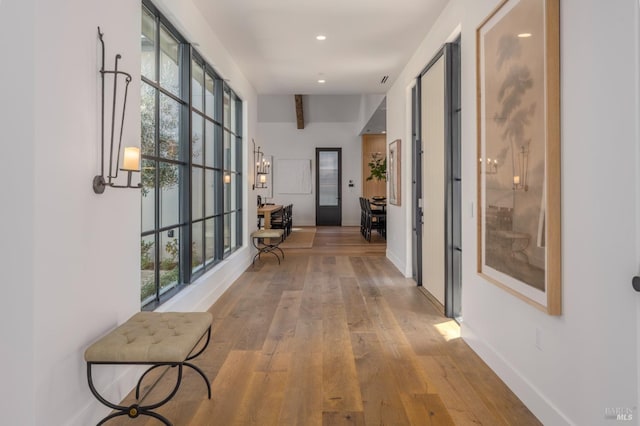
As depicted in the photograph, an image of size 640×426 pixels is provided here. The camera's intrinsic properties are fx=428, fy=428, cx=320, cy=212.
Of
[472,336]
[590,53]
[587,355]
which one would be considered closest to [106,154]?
[590,53]

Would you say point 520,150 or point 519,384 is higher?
point 520,150

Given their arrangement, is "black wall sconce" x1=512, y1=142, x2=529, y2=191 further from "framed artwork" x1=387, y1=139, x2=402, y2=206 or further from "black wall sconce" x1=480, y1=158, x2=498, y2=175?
"framed artwork" x1=387, y1=139, x2=402, y2=206

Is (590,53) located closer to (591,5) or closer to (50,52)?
(591,5)

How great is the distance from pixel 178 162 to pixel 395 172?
139 inches

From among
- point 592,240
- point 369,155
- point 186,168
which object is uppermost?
point 369,155

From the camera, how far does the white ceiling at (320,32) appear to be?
3791mm

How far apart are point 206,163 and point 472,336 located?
307 cm

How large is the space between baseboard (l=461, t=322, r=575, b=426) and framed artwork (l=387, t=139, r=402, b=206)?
3.23 m

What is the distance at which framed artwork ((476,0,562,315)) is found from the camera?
194cm

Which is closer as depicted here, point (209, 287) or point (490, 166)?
point (490, 166)

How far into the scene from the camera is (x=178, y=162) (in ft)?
12.0

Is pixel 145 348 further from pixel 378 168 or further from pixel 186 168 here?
pixel 378 168

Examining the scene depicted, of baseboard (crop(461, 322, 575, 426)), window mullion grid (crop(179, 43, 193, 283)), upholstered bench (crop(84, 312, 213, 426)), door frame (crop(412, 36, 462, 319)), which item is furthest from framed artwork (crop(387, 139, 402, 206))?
upholstered bench (crop(84, 312, 213, 426))

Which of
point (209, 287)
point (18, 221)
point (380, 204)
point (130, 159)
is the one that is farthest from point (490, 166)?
point (380, 204)
